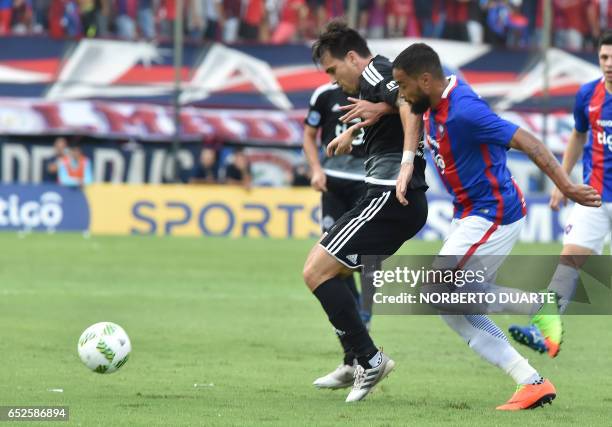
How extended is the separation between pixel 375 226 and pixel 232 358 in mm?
2600

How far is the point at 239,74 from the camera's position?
27.8 m

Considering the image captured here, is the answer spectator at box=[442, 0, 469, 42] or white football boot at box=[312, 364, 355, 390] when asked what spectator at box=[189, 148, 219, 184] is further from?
white football boot at box=[312, 364, 355, 390]

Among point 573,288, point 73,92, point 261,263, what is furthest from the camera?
point 73,92

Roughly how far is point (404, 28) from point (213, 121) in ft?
15.4

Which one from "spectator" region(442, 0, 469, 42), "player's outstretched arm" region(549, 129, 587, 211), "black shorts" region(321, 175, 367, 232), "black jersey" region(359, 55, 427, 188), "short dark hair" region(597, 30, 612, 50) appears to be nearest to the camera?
"black jersey" region(359, 55, 427, 188)

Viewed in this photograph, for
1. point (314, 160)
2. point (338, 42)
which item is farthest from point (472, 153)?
point (314, 160)

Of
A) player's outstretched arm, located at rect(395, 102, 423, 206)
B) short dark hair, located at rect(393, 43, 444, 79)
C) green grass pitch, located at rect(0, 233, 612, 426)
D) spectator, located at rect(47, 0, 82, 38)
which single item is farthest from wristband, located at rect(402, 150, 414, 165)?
spectator, located at rect(47, 0, 82, 38)

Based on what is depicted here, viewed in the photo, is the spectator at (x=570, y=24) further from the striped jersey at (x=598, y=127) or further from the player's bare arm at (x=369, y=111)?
the player's bare arm at (x=369, y=111)

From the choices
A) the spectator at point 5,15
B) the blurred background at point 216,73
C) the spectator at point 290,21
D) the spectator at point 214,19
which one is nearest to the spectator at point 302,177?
the blurred background at point 216,73

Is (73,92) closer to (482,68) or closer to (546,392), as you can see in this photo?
(482,68)

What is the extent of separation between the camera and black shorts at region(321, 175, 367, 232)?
35.2 feet

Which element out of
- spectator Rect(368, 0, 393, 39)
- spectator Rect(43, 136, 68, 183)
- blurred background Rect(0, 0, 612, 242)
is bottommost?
spectator Rect(43, 136, 68, 183)

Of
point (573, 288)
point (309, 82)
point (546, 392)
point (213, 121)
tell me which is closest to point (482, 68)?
point (309, 82)

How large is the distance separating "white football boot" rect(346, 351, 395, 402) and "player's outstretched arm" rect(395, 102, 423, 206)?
1.07 meters
